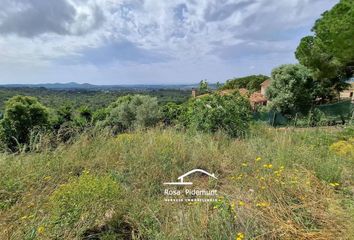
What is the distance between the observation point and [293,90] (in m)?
19.2

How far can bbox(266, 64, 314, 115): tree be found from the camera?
19.2 meters

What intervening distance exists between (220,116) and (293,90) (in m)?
15.6

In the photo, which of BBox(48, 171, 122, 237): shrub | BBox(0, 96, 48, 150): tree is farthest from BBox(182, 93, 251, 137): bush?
BBox(0, 96, 48, 150): tree

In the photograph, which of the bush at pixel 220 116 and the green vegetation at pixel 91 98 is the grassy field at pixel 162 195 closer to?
the bush at pixel 220 116

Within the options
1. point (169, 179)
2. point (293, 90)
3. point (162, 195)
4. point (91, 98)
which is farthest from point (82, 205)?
point (91, 98)

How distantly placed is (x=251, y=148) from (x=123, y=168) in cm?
192

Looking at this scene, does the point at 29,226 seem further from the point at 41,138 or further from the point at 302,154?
the point at 302,154

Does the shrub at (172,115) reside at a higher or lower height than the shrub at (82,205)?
lower

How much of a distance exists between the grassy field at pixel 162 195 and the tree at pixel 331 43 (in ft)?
24.3

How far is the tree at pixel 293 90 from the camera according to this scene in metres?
19.2

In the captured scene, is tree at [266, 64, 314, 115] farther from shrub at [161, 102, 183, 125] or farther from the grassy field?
the grassy field

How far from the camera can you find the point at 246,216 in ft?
7.10

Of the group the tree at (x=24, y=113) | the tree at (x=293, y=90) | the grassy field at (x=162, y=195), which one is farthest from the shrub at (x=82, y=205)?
the tree at (x=24, y=113)

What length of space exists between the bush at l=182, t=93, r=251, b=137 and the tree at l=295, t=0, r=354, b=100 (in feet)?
20.0
